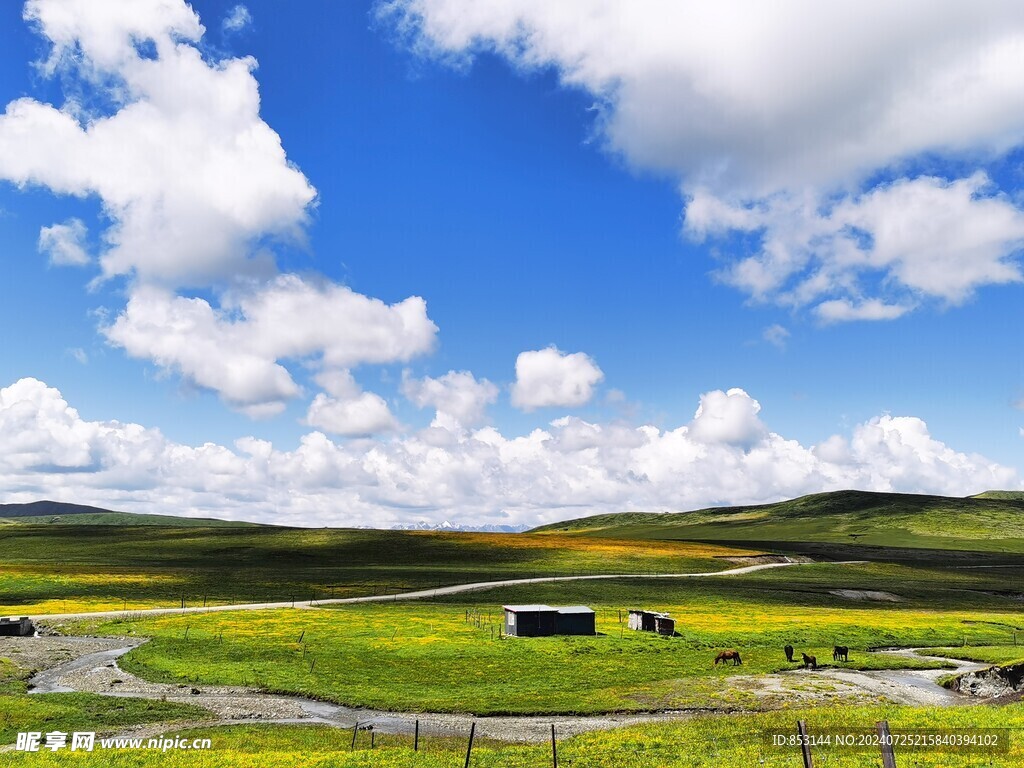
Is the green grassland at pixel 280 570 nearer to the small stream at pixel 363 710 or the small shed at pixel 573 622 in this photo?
the small stream at pixel 363 710

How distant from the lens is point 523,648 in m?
61.8

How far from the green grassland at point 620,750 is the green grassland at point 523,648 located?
7.20m

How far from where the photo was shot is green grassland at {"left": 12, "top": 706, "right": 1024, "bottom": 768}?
94.4 feet

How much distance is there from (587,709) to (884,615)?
216ft

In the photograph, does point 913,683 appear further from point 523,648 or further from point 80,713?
point 80,713

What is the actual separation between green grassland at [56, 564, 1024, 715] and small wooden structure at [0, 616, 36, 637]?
4.81 meters

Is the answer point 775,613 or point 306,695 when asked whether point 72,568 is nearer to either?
point 306,695

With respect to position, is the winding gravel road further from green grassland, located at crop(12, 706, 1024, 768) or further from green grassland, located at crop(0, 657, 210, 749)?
green grassland, located at crop(12, 706, 1024, 768)

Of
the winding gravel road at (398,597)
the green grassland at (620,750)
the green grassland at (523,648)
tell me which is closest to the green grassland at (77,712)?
the green grassland at (620,750)

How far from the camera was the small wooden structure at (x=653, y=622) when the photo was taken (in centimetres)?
6931

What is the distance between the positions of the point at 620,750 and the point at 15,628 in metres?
68.9

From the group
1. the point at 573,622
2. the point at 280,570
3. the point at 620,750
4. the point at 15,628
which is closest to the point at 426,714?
the point at 620,750

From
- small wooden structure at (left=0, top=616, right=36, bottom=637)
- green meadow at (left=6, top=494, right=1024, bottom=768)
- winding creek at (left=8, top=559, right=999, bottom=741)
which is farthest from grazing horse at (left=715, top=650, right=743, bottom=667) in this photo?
small wooden structure at (left=0, top=616, right=36, bottom=637)

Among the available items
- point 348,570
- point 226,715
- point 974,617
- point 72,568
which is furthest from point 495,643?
point 72,568
